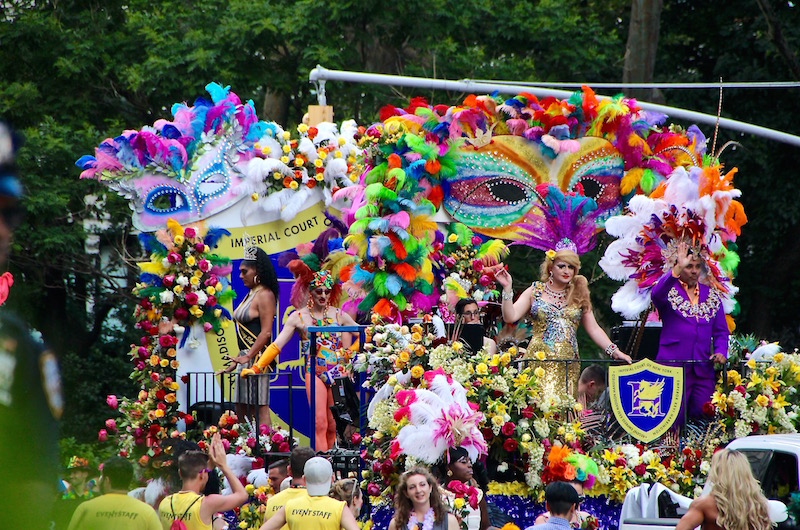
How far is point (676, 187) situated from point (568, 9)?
1010 cm

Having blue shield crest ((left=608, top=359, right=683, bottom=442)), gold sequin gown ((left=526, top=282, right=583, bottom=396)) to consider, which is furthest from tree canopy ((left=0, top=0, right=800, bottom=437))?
blue shield crest ((left=608, top=359, right=683, bottom=442))

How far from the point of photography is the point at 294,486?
7.60 m

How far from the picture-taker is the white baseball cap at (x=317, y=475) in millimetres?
6535

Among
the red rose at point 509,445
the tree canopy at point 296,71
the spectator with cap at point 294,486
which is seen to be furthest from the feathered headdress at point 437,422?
the tree canopy at point 296,71

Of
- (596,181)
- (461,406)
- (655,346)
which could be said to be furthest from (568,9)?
(461,406)

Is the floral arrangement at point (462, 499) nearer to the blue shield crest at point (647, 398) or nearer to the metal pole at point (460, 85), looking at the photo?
the blue shield crest at point (647, 398)

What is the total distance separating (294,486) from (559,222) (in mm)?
4578

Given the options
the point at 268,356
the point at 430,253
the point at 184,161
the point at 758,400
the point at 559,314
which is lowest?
the point at 758,400

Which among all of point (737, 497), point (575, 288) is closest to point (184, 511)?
point (737, 497)

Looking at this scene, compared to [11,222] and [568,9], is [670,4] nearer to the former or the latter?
[568,9]

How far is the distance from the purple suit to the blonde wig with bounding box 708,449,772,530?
385 centimetres

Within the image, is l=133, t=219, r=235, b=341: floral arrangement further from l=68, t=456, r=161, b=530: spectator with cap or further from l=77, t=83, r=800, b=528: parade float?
l=68, t=456, r=161, b=530: spectator with cap

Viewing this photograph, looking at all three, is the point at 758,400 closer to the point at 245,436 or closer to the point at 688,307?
the point at 688,307

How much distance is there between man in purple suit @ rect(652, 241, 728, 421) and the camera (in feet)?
32.3
